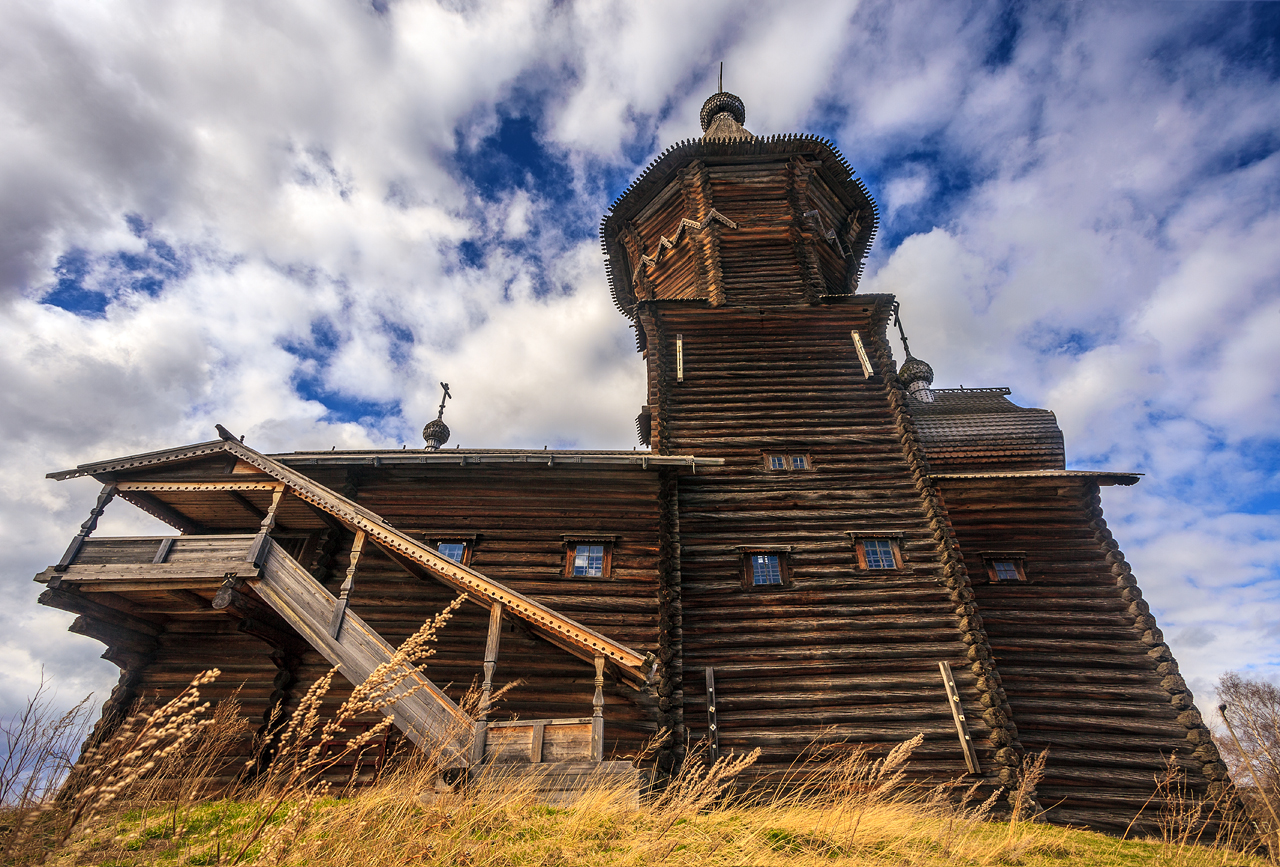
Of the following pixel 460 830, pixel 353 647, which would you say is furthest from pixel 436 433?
pixel 460 830

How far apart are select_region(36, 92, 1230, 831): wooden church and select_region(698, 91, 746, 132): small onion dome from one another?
15793 millimetres

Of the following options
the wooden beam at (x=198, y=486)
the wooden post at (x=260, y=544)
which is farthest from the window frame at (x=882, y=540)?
the wooden beam at (x=198, y=486)

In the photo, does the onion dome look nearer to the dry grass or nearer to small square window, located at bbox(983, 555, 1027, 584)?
small square window, located at bbox(983, 555, 1027, 584)

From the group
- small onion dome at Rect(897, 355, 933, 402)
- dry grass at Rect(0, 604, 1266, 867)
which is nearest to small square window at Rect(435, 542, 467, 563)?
dry grass at Rect(0, 604, 1266, 867)

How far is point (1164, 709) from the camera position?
38.8 feet

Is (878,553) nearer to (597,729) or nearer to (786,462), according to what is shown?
(786,462)

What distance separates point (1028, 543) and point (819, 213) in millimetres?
11791

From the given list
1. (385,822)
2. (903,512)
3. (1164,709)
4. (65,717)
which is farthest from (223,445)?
(1164,709)

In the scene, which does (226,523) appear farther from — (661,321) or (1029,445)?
(1029,445)

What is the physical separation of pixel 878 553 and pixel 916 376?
11.0 m

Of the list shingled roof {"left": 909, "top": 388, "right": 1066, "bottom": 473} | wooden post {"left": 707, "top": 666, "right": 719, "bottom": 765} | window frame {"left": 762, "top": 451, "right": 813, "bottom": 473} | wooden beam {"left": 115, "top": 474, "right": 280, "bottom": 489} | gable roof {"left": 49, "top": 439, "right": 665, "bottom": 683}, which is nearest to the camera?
gable roof {"left": 49, "top": 439, "right": 665, "bottom": 683}

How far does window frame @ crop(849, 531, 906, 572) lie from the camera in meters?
12.6

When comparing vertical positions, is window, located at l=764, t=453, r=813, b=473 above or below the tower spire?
below

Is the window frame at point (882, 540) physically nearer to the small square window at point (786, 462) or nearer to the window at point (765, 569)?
the window at point (765, 569)
